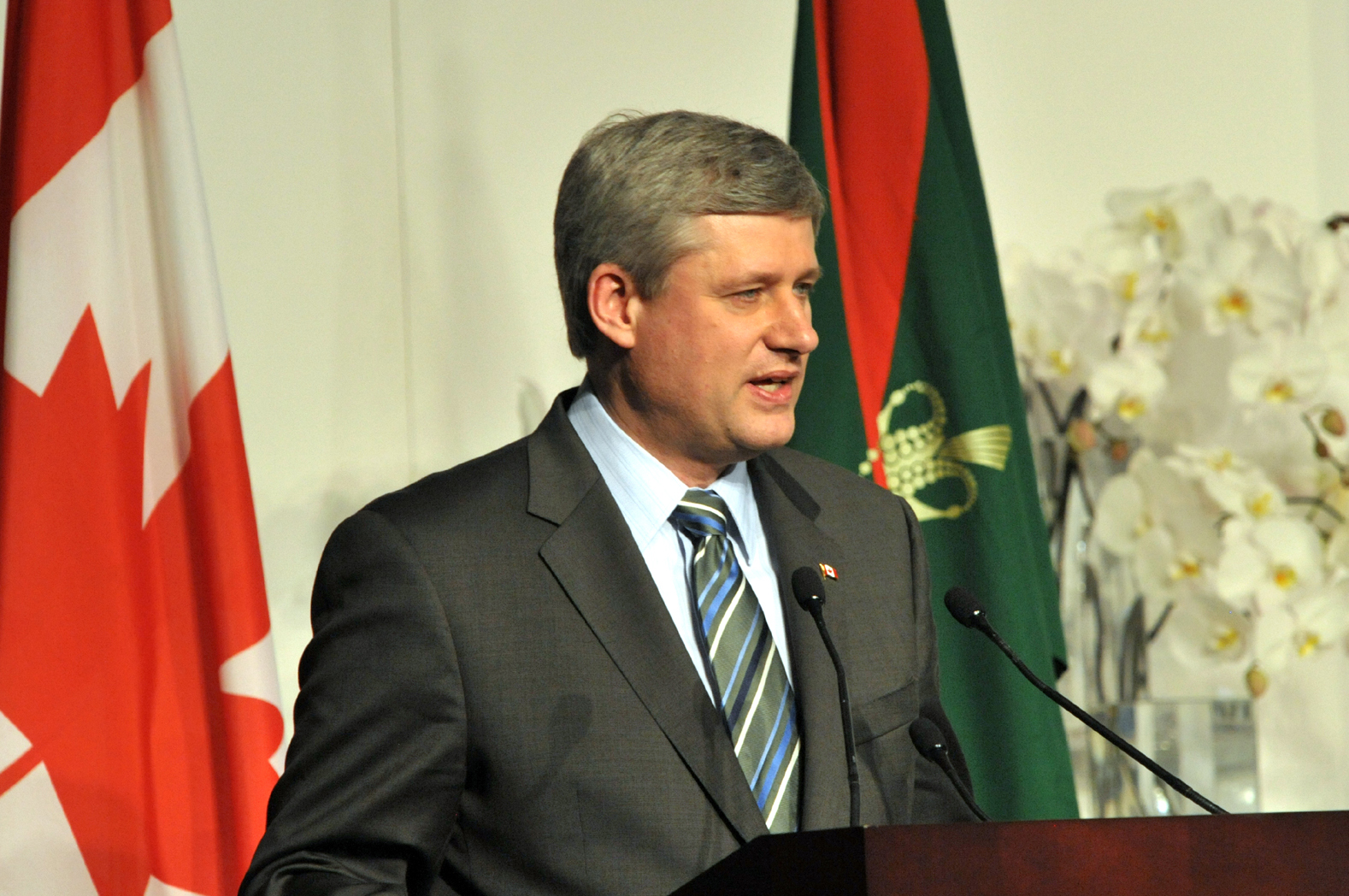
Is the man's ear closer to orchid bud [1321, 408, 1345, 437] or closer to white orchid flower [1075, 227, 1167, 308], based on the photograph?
white orchid flower [1075, 227, 1167, 308]

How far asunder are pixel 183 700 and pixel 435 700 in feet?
2.97

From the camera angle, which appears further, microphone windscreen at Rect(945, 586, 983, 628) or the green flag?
the green flag

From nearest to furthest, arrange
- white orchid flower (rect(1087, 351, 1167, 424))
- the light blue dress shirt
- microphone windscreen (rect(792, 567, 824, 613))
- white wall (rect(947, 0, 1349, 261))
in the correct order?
microphone windscreen (rect(792, 567, 824, 613)) < the light blue dress shirt < white orchid flower (rect(1087, 351, 1167, 424)) < white wall (rect(947, 0, 1349, 261))

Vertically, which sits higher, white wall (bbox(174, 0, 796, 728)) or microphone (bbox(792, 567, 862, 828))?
white wall (bbox(174, 0, 796, 728))

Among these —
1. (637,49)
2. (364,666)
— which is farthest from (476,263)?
(364,666)

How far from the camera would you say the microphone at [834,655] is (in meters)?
1.55

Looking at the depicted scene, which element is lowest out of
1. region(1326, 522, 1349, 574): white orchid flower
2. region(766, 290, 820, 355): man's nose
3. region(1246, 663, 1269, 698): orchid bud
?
region(1246, 663, 1269, 698): orchid bud

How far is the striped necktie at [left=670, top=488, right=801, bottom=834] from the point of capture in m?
1.79

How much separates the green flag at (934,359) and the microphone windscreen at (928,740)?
1.12 metres

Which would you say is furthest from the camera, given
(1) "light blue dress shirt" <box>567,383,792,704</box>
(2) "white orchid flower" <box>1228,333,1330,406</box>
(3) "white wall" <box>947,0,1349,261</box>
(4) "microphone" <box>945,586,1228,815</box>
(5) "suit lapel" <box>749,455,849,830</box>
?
(3) "white wall" <box>947,0,1349,261</box>

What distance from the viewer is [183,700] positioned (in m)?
2.43

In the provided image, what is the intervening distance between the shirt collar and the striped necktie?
3cm

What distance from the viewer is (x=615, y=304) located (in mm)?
2027

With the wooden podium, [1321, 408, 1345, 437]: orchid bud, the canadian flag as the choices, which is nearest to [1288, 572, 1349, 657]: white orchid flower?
[1321, 408, 1345, 437]: orchid bud
